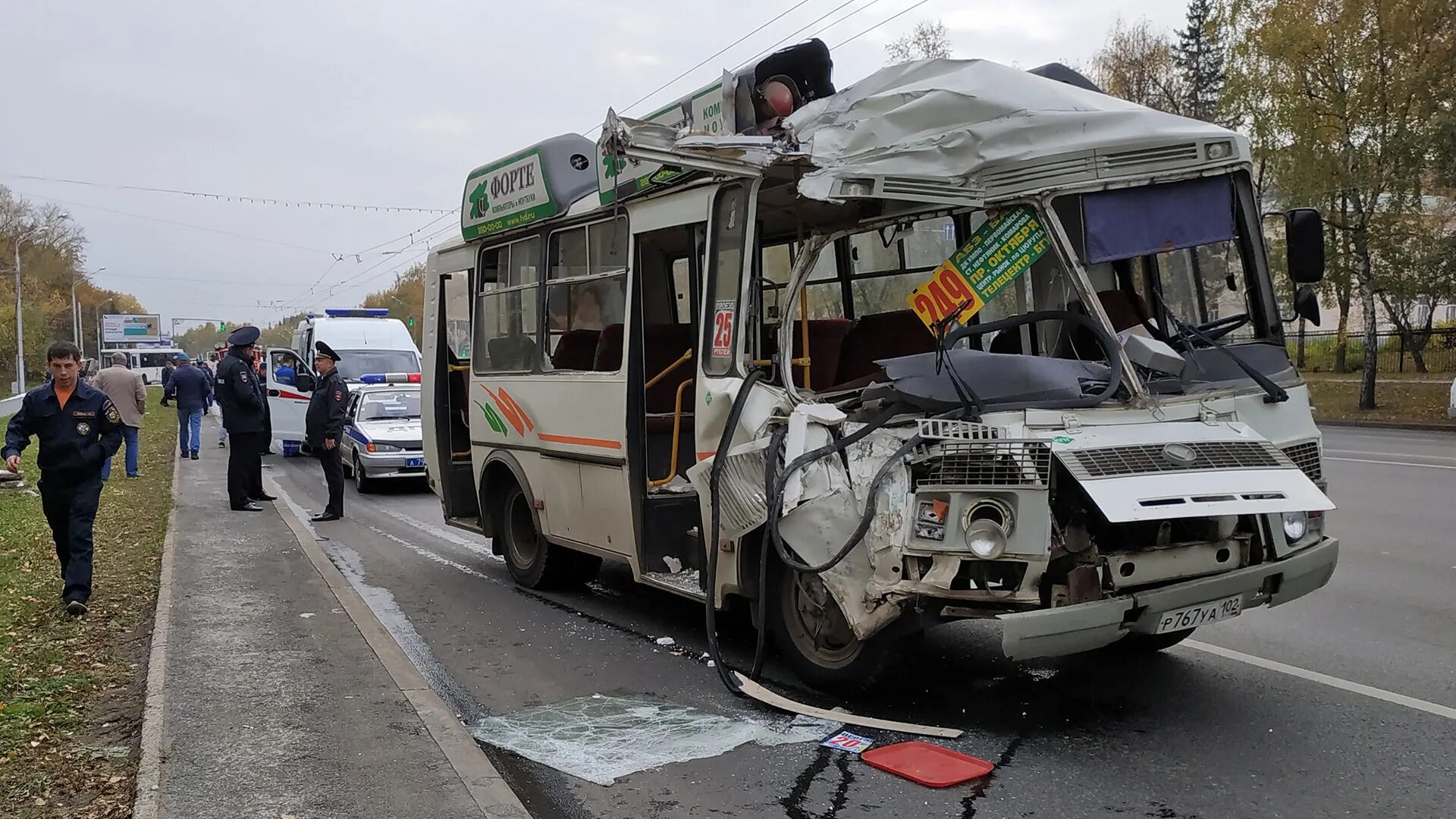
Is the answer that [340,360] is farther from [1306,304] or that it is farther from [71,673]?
[1306,304]

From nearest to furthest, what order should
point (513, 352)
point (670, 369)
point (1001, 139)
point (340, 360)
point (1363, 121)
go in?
point (1001, 139) < point (670, 369) < point (513, 352) < point (340, 360) < point (1363, 121)

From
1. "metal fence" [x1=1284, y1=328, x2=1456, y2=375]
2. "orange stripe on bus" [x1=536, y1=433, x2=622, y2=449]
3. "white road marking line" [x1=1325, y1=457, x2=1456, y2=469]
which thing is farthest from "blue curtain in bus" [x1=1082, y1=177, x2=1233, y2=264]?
"metal fence" [x1=1284, y1=328, x2=1456, y2=375]

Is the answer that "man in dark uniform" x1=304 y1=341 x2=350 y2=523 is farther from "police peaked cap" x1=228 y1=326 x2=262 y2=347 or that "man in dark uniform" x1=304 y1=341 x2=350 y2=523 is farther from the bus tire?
the bus tire

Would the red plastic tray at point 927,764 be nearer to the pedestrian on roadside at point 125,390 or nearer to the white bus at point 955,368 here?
the white bus at point 955,368

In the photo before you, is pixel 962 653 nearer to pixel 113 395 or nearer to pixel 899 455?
pixel 899 455

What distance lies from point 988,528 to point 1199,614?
99 centimetres

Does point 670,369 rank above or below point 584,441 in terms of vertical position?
above

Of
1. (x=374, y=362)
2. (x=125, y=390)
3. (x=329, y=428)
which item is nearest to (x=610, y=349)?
(x=329, y=428)

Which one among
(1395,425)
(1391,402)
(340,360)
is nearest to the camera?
(340,360)

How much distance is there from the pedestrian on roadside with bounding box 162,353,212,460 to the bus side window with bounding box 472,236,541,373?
12344 mm

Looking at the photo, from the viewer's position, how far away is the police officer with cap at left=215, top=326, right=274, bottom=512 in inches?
503

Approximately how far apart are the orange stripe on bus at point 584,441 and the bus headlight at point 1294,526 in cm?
366

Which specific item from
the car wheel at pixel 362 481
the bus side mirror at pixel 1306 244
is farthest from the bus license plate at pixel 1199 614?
the car wheel at pixel 362 481

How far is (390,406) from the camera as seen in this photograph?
1708cm
